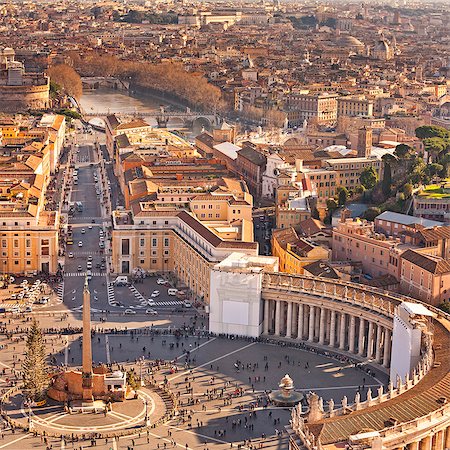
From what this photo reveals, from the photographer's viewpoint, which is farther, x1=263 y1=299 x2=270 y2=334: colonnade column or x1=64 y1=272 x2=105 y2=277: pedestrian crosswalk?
x1=64 y1=272 x2=105 y2=277: pedestrian crosswalk

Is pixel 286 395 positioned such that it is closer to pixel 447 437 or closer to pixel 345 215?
pixel 447 437

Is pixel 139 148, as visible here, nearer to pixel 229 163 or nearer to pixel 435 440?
pixel 229 163

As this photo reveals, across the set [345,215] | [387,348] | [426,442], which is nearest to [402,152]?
[345,215]

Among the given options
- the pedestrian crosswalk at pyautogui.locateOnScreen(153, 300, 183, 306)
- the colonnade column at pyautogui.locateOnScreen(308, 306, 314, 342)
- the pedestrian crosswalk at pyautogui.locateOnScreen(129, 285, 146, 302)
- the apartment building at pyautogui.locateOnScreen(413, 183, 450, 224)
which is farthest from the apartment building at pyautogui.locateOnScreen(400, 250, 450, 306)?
the pedestrian crosswalk at pyautogui.locateOnScreen(129, 285, 146, 302)

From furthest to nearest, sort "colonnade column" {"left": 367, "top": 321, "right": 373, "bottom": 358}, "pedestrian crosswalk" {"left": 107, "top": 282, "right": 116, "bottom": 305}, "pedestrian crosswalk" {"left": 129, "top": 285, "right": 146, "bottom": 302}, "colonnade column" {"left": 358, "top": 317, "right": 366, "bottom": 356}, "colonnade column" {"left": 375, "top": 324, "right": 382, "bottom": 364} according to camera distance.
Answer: "pedestrian crosswalk" {"left": 129, "top": 285, "right": 146, "bottom": 302} → "pedestrian crosswalk" {"left": 107, "top": 282, "right": 116, "bottom": 305} → "colonnade column" {"left": 358, "top": 317, "right": 366, "bottom": 356} → "colonnade column" {"left": 367, "top": 321, "right": 373, "bottom": 358} → "colonnade column" {"left": 375, "top": 324, "right": 382, "bottom": 364}

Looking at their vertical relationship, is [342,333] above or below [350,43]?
above

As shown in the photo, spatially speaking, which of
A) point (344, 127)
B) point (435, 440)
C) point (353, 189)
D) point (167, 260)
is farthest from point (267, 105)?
point (435, 440)

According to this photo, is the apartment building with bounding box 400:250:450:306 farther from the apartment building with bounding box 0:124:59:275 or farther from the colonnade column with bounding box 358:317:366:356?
the apartment building with bounding box 0:124:59:275
